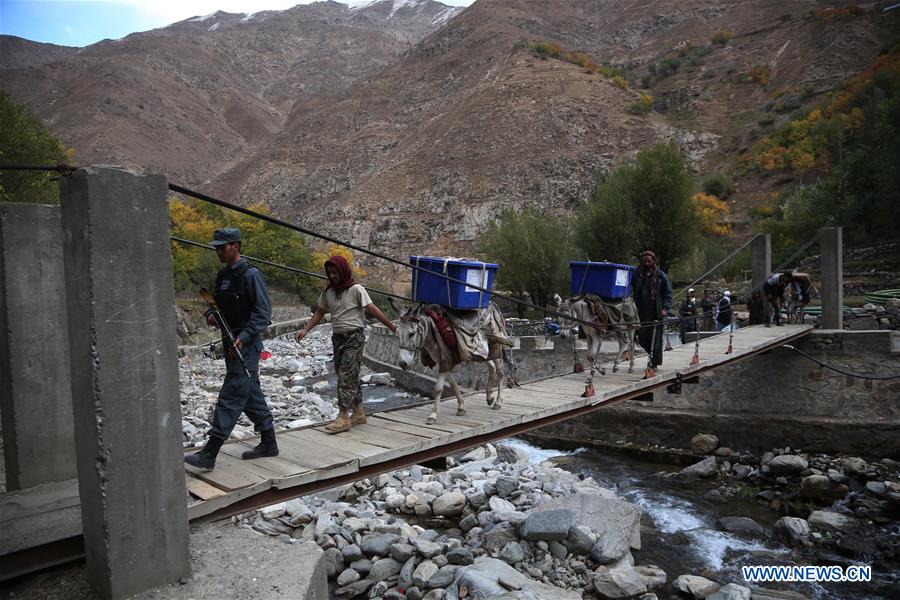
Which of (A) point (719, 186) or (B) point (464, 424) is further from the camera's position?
(A) point (719, 186)

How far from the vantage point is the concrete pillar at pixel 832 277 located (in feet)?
42.2

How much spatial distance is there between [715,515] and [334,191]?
63.5 meters

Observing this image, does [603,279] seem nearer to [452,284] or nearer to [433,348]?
[452,284]

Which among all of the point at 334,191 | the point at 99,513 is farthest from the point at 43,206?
the point at 334,191

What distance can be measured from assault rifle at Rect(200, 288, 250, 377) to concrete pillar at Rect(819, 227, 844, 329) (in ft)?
43.4

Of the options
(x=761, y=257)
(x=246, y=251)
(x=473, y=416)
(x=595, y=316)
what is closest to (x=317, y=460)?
(x=473, y=416)

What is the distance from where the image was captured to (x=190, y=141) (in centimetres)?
9169

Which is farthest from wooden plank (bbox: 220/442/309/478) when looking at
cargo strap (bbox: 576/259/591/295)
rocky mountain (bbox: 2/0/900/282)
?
rocky mountain (bbox: 2/0/900/282)

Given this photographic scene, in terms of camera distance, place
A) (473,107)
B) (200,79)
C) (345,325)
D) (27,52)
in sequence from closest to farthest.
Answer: (345,325)
(473,107)
(200,79)
(27,52)

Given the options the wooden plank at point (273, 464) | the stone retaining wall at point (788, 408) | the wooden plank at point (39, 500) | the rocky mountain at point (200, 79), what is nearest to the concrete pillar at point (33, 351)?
the wooden plank at point (39, 500)

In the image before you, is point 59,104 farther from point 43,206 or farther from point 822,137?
point 43,206

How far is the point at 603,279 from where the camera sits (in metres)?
8.33

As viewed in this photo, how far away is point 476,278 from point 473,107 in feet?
198

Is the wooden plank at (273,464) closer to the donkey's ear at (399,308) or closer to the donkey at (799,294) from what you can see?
the donkey's ear at (399,308)
